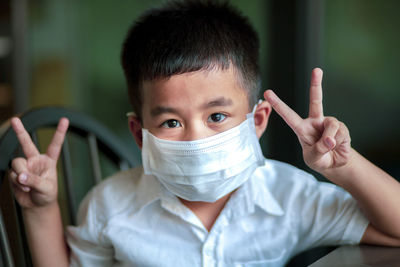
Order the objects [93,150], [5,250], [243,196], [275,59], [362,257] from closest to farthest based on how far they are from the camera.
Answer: [362,257] → [5,250] → [243,196] → [93,150] → [275,59]

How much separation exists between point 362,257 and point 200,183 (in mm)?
298

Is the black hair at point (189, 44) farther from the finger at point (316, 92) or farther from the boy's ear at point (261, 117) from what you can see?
the finger at point (316, 92)

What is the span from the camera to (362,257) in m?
0.64

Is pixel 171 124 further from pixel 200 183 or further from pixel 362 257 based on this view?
pixel 362 257

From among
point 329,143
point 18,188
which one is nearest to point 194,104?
point 329,143

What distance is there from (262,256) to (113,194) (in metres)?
0.33

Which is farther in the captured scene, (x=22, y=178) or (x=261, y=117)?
(x=261, y=117)

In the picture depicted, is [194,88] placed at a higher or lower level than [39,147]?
higher

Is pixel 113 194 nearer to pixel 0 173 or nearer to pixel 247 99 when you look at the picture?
pixel 0 173

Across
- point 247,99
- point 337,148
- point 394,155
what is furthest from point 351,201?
point 394,155

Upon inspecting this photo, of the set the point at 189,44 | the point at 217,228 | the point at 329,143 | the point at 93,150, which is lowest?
the point at 217,228

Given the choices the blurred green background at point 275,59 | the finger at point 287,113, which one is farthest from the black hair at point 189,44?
the blurred green background at point 275,59

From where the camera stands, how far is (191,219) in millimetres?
844

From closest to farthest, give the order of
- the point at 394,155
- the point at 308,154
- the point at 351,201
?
1. the point at 308,154
2. the point at 351,201
3. the point at 394,155
